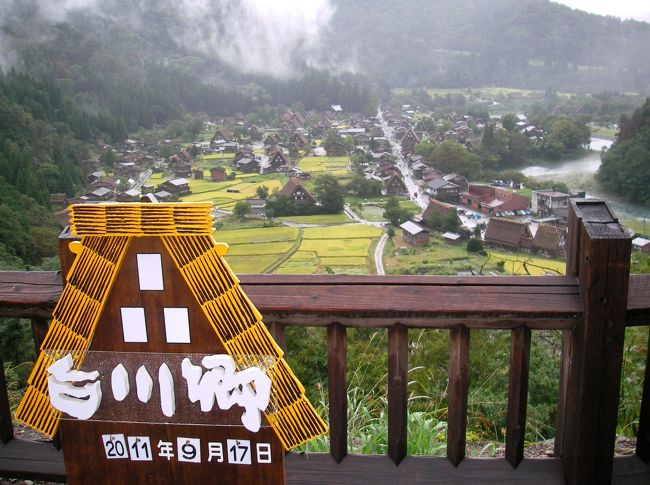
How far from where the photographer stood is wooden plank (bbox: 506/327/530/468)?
1063 mm

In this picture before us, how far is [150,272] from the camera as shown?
2.86 feet

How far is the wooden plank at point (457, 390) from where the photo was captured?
1079 millimetres

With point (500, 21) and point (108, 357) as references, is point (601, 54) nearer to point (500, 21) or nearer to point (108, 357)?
point (500, 21)

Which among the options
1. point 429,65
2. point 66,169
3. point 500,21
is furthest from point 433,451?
point 500,21

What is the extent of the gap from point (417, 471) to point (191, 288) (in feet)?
2.02

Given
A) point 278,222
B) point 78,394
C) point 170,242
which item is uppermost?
point 170,242

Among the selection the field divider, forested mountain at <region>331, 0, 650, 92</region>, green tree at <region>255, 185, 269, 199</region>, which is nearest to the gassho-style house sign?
the field divider

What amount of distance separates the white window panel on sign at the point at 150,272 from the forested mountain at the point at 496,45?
4192 cm

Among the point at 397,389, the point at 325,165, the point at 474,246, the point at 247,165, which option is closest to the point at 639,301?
the point at 397,389

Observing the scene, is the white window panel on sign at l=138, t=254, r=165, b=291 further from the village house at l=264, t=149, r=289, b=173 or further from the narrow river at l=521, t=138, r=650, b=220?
the village house at l=264, t=149, r=289, b=173

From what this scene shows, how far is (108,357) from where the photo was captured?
2.98 feet

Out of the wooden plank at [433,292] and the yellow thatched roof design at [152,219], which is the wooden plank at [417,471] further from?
the yellow thatched roof design at [152,219]

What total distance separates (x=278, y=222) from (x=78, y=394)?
1229 cm

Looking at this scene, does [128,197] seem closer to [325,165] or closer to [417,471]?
[417,471]
